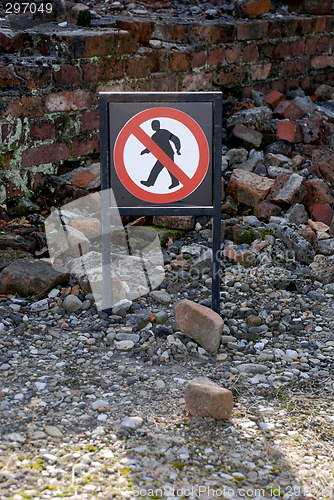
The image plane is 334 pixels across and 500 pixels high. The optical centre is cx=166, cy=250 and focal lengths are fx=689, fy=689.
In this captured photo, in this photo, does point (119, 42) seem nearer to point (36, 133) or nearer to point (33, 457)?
point (36, 133)

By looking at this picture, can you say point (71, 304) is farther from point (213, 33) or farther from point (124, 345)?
point (213, 33)

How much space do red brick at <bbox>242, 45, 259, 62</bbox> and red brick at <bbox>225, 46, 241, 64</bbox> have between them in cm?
7

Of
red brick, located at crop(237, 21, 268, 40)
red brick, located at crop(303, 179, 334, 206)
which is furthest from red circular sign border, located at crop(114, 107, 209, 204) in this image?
red brick, located at crop(237, 21, 268, 40)

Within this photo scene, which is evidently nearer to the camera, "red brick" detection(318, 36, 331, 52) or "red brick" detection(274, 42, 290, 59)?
"red brick" detection(274, 42, 290, 59)

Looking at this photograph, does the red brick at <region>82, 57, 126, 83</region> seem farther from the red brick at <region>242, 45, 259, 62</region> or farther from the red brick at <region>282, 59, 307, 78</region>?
the red brick at <region>282, 59, 307, 78</region>

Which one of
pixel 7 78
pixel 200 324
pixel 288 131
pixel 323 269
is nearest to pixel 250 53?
pixel 288 131

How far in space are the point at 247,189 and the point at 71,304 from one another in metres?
1.65

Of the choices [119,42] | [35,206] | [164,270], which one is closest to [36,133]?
[35,206]

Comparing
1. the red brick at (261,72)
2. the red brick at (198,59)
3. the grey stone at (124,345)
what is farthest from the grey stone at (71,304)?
the red brick at (261,72)

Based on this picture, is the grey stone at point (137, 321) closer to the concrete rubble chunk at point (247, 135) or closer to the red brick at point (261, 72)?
the concrete rubble chunk at point (247, 135)

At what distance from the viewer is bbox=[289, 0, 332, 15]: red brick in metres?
6.79

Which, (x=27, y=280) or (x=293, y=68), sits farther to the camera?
(x=293, y=68)

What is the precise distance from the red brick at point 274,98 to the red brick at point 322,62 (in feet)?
2.94

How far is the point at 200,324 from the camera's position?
3201 millimetres
